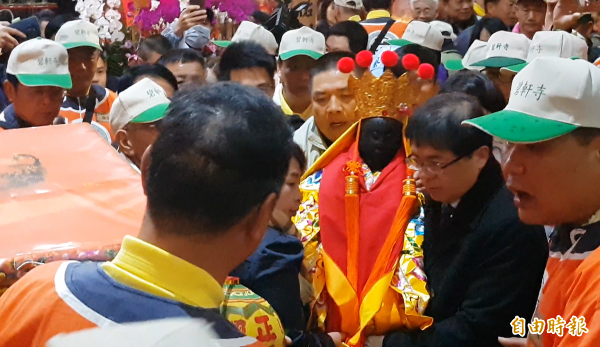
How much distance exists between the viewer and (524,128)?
1316mm

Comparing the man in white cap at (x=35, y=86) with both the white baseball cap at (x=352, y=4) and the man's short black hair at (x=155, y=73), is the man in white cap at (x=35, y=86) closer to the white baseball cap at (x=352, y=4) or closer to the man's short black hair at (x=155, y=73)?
the man's short black hair at (x=155, y=73)

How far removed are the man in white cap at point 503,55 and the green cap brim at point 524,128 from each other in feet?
5.14

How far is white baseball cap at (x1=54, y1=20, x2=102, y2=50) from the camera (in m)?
3.28

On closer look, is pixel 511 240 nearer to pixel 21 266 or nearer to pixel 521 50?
pixel 21 266

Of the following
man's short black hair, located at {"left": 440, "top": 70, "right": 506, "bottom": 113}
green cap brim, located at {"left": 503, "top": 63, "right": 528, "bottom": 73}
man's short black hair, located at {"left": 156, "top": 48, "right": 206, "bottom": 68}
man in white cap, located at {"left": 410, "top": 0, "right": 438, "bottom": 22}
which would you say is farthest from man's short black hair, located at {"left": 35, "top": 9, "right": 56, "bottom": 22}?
man's short black hair, located at {"left": 440, "top": 70, "right": 506, "bottom": 113}

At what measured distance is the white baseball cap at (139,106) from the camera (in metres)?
2.11

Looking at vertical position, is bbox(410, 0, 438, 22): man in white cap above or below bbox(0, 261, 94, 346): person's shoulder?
below

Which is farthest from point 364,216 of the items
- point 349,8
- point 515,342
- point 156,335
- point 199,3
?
Answer: point 349,8

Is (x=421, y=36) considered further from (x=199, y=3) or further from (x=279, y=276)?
(x=279, y=276)

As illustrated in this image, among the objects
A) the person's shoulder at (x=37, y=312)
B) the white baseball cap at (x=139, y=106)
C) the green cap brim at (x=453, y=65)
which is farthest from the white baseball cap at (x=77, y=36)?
the person's shoulder at (x=37, y=312)

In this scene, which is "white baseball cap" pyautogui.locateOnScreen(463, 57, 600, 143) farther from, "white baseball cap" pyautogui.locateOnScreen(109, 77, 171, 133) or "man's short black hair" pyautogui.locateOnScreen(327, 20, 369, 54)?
"man's short black hair" pyautogui.locateOnScreen(327, 20, 369, 54)

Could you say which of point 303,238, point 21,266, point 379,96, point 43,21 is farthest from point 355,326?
point 43,21

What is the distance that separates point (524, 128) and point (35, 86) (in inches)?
77.5

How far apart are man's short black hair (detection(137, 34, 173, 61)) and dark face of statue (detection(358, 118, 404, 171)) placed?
2023 millimetres
